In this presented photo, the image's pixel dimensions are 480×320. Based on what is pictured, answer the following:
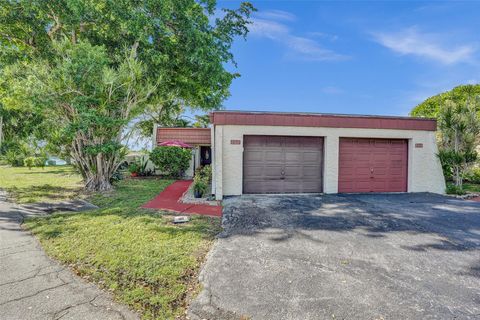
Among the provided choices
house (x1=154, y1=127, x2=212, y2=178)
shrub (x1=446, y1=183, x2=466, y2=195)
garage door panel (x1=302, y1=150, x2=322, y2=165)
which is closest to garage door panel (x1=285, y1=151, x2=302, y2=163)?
garage door panel (x1=302, y1=150, x2=322, y2=165)

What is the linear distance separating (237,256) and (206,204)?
12.8 ft

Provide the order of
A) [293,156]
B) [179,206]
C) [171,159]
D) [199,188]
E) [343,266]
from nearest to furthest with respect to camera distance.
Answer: [343,266], [179,206], [199,188], [293,156], [171,159]

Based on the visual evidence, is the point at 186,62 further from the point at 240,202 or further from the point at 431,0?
the point at 431,0

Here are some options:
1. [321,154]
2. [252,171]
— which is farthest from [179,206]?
[321,154]

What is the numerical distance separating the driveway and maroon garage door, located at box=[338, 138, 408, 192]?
864cm

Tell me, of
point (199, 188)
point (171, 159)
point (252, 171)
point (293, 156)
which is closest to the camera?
point (199, 188)

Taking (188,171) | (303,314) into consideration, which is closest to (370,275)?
(303,314)

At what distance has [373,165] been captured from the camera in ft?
31.9

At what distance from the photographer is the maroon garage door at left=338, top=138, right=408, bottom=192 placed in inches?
376

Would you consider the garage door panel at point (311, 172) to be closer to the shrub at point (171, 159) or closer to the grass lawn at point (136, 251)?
the grass lawn at point (136, 251)

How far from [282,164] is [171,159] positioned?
7569 mm

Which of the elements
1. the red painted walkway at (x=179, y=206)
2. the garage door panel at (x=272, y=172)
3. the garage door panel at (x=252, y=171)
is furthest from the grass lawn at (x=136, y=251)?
the garage door panel at (x=272, y=172)

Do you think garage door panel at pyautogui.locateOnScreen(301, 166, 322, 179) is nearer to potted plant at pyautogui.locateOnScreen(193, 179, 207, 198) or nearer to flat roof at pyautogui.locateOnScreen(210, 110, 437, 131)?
flat roof at pyautogui.locateOnScreen(210, 110, 437, 131)

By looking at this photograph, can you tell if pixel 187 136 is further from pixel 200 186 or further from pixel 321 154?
pixel 321 154
